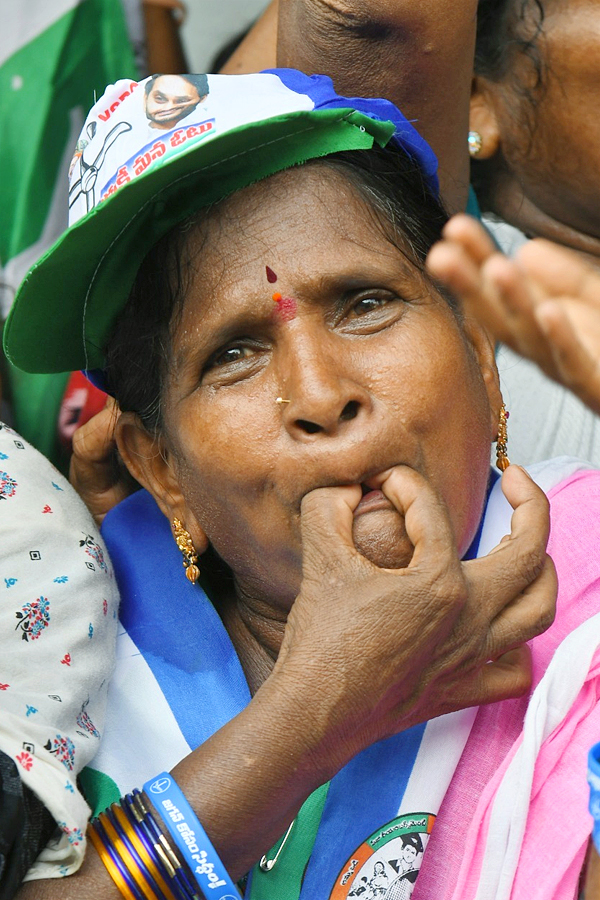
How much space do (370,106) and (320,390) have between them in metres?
0.60

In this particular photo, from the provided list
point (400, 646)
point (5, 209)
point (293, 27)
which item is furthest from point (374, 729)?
point (5, 209)

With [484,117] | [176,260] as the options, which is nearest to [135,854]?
[176,260]

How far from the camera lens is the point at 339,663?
1704 mm

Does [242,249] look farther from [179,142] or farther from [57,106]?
[57,106]

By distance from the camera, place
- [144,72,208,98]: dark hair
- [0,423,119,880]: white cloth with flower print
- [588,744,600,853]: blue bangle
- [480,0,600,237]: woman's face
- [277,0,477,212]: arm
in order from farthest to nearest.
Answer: [480,0,600,237]: woman's face, [277,0,477,212]: arm, [144,72,208,98]: dark hair, [0,423,119,880]: white cloth with flower print, [588,744,600,853]: blue bangle

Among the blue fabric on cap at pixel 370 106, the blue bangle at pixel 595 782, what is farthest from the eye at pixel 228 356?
the blue bangle at pixel 595 782

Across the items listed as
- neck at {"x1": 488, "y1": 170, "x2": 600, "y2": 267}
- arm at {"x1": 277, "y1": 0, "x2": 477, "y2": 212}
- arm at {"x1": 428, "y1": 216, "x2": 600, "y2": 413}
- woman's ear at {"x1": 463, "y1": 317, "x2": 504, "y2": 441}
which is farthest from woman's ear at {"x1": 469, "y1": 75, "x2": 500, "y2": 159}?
arm at {"x1": 428, "y1": 216, "x2": 600, "y2": 413}

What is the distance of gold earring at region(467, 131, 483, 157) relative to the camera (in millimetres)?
2973

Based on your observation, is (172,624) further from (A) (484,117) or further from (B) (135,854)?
(A) (484,117)

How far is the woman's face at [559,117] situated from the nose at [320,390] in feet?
4.08

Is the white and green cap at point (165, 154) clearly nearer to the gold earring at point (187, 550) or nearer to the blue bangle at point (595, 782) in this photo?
the gold earring at point (187, 550)

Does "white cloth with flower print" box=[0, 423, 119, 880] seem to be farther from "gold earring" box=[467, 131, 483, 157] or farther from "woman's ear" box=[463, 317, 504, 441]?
"gold earring" box=[467, 131, 483, 157]

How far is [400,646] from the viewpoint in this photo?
1.71 meters

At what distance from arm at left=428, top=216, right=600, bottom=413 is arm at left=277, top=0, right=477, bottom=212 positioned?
4.34 ft
